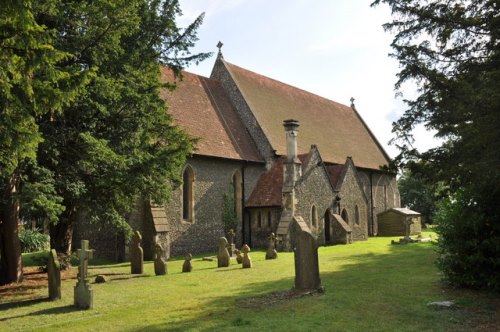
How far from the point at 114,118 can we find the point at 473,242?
33.2 feet

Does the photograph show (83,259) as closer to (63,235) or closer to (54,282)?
(54,282)

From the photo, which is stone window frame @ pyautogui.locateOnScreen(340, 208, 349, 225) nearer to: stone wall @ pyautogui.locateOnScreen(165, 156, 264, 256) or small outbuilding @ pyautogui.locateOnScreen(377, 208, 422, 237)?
small outbuilding @ pyautogui.locateOnScreen(377, 208, 422, 237)

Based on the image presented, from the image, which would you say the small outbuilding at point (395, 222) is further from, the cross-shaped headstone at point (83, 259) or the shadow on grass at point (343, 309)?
the cross-shaped headstone at point (83, 259)

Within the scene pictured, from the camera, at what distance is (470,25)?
31.6 ft

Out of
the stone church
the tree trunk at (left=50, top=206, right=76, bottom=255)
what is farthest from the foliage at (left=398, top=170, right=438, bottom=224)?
the tree trunk at (left=50, top=206, right=76, bottom=255)

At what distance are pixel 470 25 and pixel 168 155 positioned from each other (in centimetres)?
893

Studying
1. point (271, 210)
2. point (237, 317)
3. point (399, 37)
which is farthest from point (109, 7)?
point (271, 210)

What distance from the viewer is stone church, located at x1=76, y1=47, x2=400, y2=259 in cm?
2167

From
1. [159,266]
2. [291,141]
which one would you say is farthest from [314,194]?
[159,266]

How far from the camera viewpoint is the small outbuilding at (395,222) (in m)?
33.8

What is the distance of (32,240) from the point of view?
83.8 ft

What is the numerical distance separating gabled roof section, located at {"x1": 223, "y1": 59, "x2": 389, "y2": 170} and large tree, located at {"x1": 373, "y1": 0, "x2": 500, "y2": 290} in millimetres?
15781

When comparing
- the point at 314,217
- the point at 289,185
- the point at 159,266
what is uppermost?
the point at 289,185

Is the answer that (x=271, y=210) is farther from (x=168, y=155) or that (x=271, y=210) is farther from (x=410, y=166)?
(x=410, y=166)
